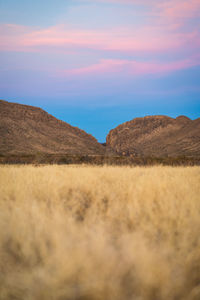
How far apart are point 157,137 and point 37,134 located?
778 inches

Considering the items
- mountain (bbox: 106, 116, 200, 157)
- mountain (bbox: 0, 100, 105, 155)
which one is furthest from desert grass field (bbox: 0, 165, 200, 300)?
mountain (bbox: 106, 116, 200, 157)

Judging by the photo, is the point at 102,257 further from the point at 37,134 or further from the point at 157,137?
the point at 157,137

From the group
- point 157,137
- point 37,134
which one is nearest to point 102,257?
point 37,134

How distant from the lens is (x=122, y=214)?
3.89 metres

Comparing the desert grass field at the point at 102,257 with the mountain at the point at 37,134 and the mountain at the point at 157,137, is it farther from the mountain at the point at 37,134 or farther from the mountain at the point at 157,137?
the mountain at the point at 157,137

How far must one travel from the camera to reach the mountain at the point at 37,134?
31.6 metres

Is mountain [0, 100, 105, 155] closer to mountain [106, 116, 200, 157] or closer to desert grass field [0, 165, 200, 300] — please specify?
mountain [106, 116, 200, 157]

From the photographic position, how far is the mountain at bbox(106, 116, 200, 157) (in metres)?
33.6

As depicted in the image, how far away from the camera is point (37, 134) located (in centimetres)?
3644

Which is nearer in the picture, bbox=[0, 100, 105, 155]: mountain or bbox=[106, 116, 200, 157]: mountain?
bbox=[0, 100, 105, 155]: mountain

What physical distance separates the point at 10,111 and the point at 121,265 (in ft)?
129

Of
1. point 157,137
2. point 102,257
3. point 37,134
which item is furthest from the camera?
point 157,137

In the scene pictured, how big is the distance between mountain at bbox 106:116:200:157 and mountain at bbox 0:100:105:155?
635 centimetres

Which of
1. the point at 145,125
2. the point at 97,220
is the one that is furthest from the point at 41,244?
the point at 145,125
